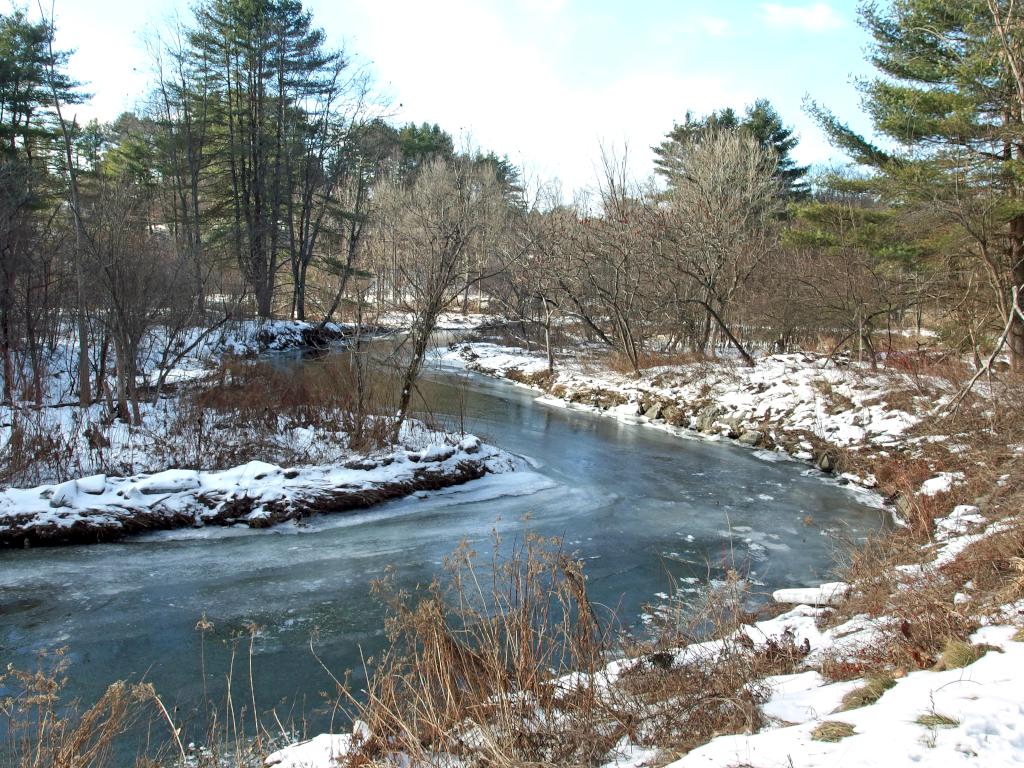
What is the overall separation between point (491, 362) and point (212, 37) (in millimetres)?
18987

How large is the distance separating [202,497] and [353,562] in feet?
9.75

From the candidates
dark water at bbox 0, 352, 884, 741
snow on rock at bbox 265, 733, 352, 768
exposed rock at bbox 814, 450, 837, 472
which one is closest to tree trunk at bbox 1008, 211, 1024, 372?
exposed rock at bbox 814, 450, 837, 472

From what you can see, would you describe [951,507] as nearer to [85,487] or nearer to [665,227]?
[85,487]

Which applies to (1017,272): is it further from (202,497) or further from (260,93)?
(260,93)

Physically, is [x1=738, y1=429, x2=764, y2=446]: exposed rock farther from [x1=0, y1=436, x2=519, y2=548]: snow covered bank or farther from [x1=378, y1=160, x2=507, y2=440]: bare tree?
[x1=378, y1=160, x2=507, y2=440]: bare tree

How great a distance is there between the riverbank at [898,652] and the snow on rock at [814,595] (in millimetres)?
20

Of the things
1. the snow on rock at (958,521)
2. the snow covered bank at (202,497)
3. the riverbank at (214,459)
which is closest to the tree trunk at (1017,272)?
the snow on rock at (958,521)

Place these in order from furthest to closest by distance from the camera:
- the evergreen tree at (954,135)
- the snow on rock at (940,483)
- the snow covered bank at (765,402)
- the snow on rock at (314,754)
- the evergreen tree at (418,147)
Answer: the evergreen tree at (418,147) < the snow covered bank at (765,402) < the evergreen tree at (954,135) < the snow on rock at (940,483) < the snow on rock at (314,754)

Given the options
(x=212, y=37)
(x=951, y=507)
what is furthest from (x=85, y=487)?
(x=212, y=37)

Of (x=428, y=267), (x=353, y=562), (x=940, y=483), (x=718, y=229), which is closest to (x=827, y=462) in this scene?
(x=940, y=483)

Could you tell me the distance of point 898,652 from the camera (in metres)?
4.46

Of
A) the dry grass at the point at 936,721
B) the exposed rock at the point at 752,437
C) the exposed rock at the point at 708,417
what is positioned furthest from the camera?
the exposed rock at the point at 708,417

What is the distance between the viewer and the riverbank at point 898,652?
10.4 ft

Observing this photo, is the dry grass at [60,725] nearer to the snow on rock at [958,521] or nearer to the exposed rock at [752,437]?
the snow on rock at [958,521]
